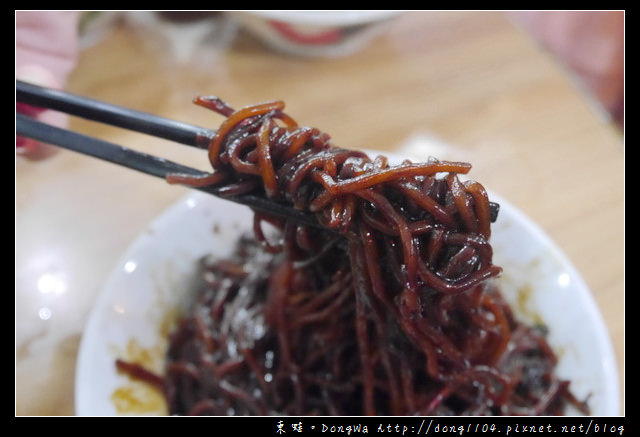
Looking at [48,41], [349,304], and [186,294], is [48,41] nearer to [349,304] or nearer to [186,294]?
[186,294]

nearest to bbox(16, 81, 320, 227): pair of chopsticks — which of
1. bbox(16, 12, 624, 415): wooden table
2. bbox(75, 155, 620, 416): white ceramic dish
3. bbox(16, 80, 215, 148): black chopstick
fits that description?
bbox(16, 80, 215, 148): black chopstick

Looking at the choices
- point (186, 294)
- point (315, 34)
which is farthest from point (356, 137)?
point (186, 294)

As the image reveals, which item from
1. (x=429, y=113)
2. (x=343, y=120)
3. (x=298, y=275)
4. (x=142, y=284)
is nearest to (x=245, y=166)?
(x=298, y=275)

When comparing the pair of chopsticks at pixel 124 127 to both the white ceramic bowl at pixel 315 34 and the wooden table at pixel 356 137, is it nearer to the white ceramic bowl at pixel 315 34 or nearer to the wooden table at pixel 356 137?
the wooden table at pixel 356 137

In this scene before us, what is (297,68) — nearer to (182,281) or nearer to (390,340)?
(182,281)

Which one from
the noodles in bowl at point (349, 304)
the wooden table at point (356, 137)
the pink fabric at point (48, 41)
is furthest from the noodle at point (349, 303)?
the pink fabric at point (48, 41)

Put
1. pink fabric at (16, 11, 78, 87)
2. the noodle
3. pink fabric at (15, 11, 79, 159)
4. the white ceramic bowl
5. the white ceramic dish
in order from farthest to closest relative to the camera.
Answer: the white ceramic bowl < pink fabric at (16, 11, 78, 87) < pink fabric at (15, 11, 79, 159) < the white ceramic dish < the noodle

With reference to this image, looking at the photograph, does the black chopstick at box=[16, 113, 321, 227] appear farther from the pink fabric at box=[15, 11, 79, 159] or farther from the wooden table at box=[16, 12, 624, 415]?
the wooden table at box=[16, 12, 624, 415]
